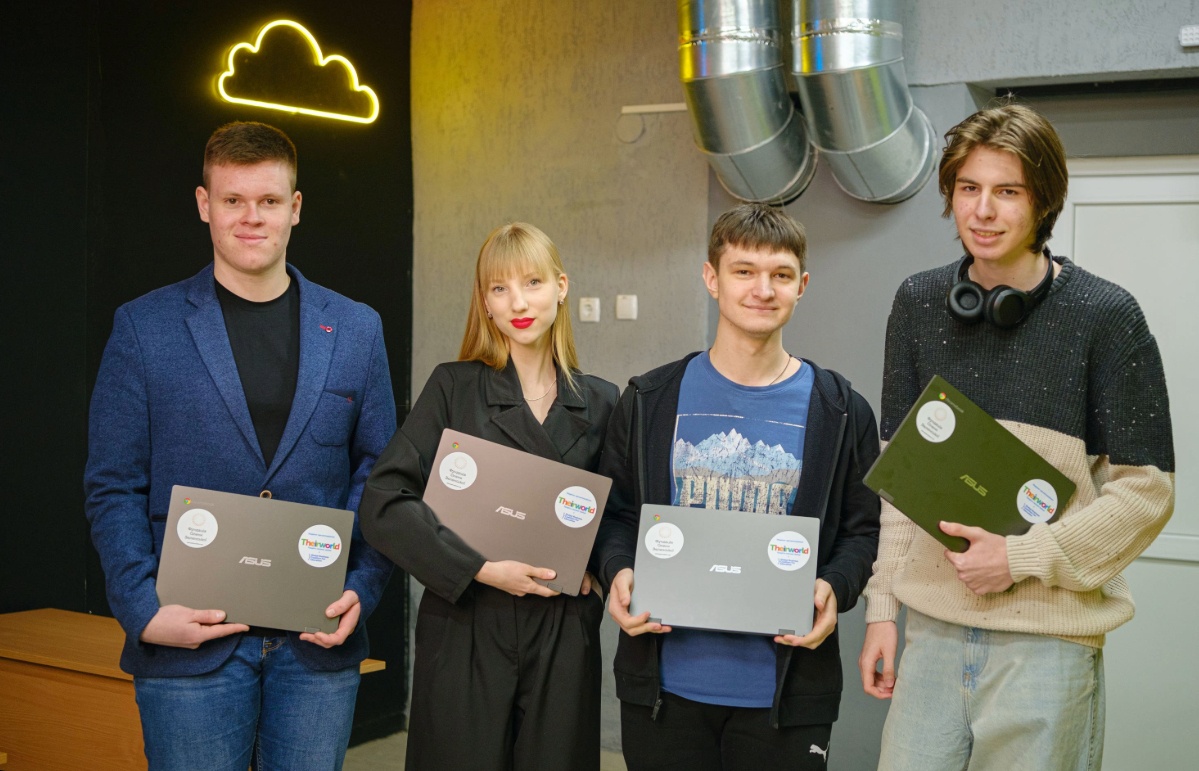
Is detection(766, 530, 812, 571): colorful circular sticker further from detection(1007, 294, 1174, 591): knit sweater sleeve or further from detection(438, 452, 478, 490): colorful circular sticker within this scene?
detection(438, 452, 478, 490): colorful circular sticker

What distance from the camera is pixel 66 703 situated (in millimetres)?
2883

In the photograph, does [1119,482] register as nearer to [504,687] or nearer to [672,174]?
[504,687]

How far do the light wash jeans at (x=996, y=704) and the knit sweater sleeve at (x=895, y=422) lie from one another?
116 millimetres

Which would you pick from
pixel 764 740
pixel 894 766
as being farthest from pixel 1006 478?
pixel 764 740

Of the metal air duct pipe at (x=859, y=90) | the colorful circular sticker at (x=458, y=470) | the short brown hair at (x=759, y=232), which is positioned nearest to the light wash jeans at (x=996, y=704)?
the short brown hair at (x=759, y=232)

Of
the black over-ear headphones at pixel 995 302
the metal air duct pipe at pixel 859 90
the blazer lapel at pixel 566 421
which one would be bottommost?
the blazer lapel at pixel 566 421

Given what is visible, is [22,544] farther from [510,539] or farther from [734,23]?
[734,23]

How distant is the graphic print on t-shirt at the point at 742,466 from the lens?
2.01 metres

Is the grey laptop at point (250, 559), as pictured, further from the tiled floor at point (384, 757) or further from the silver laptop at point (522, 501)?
the tiled floor at point (384, 757)

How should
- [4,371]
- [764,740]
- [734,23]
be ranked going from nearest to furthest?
1. [764,740]
2. [4,371]
3. [734,23]

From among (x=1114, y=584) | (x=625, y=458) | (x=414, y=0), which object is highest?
(x=414, y=0)

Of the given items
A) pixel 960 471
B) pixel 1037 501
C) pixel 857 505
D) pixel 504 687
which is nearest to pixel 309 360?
pixel 504 687

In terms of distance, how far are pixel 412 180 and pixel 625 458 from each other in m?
2.93

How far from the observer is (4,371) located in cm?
325
